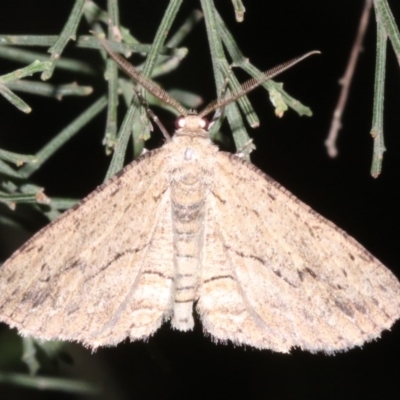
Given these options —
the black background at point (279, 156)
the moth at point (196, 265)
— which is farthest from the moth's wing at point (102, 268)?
the black background at point (279, 156)

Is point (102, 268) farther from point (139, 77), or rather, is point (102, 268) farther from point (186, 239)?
point (139, 77)

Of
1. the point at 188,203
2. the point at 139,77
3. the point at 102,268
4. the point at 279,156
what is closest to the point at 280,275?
the point at 188,203

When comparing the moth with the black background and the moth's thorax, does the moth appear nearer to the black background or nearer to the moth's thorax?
the moth's thorax

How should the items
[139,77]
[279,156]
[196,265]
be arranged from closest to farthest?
[139,77] < [196,265] < [279,156]

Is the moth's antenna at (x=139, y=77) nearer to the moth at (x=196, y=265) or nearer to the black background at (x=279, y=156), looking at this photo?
the moth at (x=196, y=265)

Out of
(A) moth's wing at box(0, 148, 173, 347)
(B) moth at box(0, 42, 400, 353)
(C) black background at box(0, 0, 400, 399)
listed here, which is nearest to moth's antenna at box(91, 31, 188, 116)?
(B) moth at box(0, 42, 400, 353)

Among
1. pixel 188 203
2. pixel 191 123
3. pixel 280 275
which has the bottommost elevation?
pixel 280 275

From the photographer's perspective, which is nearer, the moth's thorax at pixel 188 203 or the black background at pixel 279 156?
the moth's thorax at pixel 188 203
